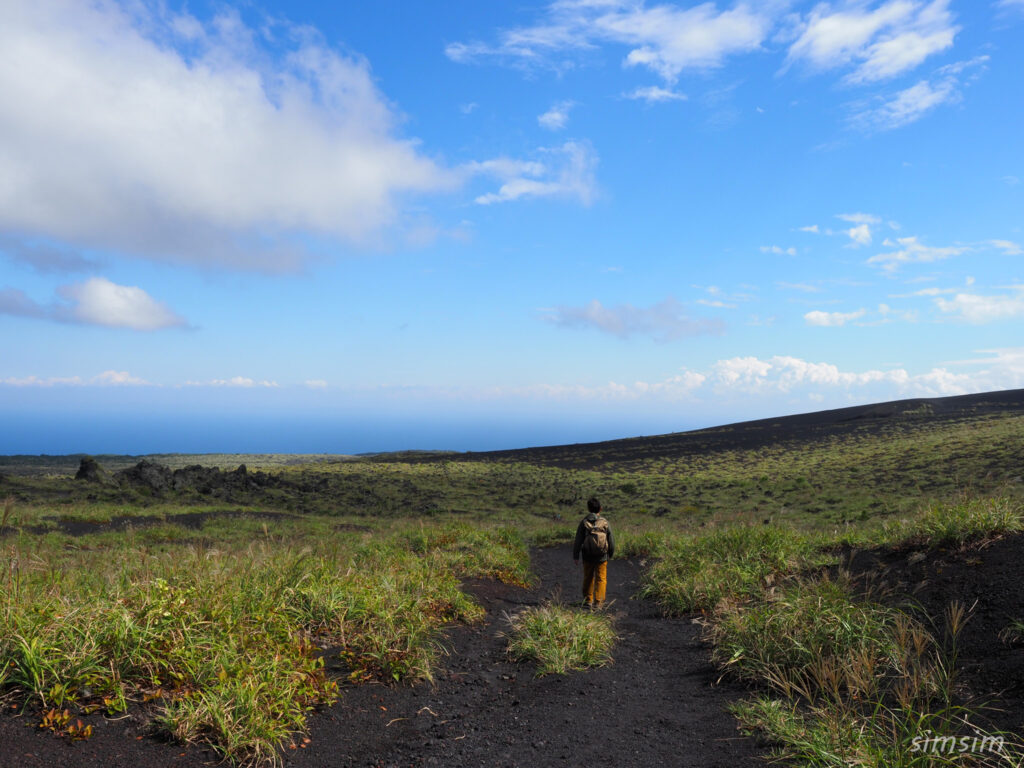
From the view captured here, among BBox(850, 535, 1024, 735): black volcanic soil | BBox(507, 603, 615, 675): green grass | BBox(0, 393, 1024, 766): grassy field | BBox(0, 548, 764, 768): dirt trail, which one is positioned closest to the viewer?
BBox(0, 548, 764, 768): dirt trail

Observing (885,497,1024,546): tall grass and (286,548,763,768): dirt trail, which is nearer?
(286,548,763,768): dirt trail

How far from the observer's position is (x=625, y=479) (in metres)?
45.5

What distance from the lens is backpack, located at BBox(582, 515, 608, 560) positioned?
916 centimetres

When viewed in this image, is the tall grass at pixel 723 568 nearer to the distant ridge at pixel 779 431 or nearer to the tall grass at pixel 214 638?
the tall grass at pixel 214 638

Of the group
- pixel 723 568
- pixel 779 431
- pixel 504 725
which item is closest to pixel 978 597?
pixel 723 568

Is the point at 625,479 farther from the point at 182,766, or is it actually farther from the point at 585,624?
the point at 182,766

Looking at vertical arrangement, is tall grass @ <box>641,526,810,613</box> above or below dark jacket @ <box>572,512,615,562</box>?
below

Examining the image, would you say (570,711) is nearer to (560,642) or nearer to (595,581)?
(560,642)

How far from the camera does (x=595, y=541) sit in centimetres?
920

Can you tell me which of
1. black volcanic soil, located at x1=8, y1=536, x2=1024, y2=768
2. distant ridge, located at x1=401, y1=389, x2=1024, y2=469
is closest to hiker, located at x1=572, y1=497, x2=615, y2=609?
black volcanic soil, located at x1=8, y1=536, x2=1024, y2=768

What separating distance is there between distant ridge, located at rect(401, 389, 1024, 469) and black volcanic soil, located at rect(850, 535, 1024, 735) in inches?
2001

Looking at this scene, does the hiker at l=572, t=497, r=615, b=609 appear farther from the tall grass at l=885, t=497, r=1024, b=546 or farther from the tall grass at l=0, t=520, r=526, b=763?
the tall grass at l=885, t=497, r=1024, b=546

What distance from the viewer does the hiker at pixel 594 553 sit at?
9.20m

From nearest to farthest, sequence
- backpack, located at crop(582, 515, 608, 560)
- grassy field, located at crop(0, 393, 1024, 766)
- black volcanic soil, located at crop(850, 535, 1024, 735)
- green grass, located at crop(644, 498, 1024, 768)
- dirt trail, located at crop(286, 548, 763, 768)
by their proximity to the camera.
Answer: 1. green grass, located at crop(644, 498, 1024, 768)
2. grassy field, located at crop(0, 393, 1024, 766)
3. dirt trail, located at crop(286, 548, 763, 768)
4. black volcanic soil, located at crop(850, 535, 1024, 735)
5. backpack, located at crop(582, 515, 608, 560)
